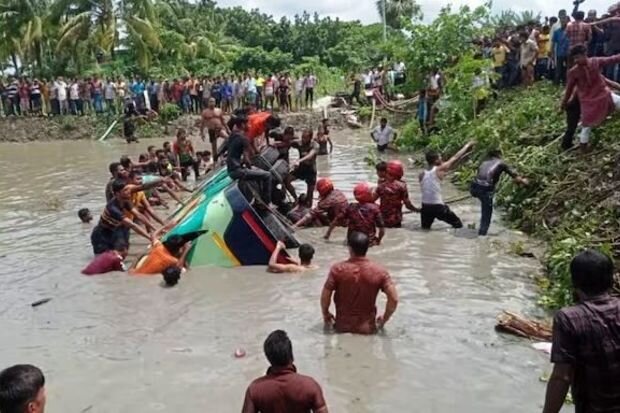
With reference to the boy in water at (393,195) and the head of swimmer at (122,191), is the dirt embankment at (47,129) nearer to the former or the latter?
the head of swimmer at (122,191)

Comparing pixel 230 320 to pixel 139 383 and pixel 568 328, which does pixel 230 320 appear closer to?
pixel 139 383

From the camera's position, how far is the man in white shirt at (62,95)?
3032 centimetres

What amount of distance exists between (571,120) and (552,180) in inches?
40.6

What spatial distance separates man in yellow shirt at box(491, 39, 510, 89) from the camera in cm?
1923

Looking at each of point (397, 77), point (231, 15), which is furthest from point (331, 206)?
point (231, 15)

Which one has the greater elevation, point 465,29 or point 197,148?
point 465,29

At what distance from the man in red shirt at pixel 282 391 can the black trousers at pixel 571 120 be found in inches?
325

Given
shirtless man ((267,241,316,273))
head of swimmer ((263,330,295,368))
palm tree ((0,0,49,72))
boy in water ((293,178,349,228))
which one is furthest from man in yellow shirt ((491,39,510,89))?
palm tree ((0,0,49,72))

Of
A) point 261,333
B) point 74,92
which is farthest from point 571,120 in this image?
point 74,92

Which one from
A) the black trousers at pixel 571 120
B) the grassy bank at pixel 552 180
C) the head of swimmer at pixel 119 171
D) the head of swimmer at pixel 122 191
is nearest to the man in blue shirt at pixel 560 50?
the grassy bank at pixel 552 180

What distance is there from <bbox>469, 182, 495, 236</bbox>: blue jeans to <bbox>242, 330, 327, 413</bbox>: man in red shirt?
22.2ft

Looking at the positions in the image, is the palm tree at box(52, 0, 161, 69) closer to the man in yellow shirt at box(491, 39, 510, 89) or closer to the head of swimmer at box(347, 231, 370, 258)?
the man in yellow shirt at box(491, 39, 510, 89)

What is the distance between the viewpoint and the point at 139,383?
252 inches

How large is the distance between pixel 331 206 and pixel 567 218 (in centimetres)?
368
